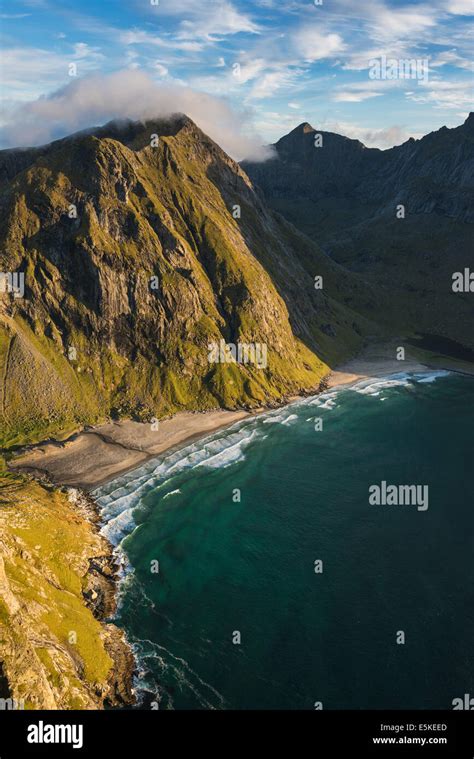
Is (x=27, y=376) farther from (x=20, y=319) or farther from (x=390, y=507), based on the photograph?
(x=390, y=507)

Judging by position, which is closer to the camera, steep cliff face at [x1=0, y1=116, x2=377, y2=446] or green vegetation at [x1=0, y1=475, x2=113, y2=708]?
green vegetation at [x1=0, y1=475, x2=113, y2=708]

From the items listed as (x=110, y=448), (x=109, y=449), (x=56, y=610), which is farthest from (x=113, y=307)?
(x=56, y=610)

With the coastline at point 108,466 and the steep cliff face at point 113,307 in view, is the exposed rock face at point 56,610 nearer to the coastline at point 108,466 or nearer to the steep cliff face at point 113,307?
the coastline at point 108,466

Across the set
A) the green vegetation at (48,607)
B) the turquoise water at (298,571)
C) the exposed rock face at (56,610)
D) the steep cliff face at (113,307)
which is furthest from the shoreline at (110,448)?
the exposed rock face at (56,610)

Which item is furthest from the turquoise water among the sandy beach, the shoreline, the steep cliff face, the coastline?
the steep cliff face

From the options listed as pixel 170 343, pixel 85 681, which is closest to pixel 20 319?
pixel 170 343

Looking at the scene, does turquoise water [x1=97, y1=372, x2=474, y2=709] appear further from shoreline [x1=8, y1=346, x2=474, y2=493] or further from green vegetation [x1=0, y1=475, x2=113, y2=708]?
green vegetation [x1=0, y1=475, x2=113, y2=708]

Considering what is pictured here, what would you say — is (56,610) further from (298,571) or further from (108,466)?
(108,466)
